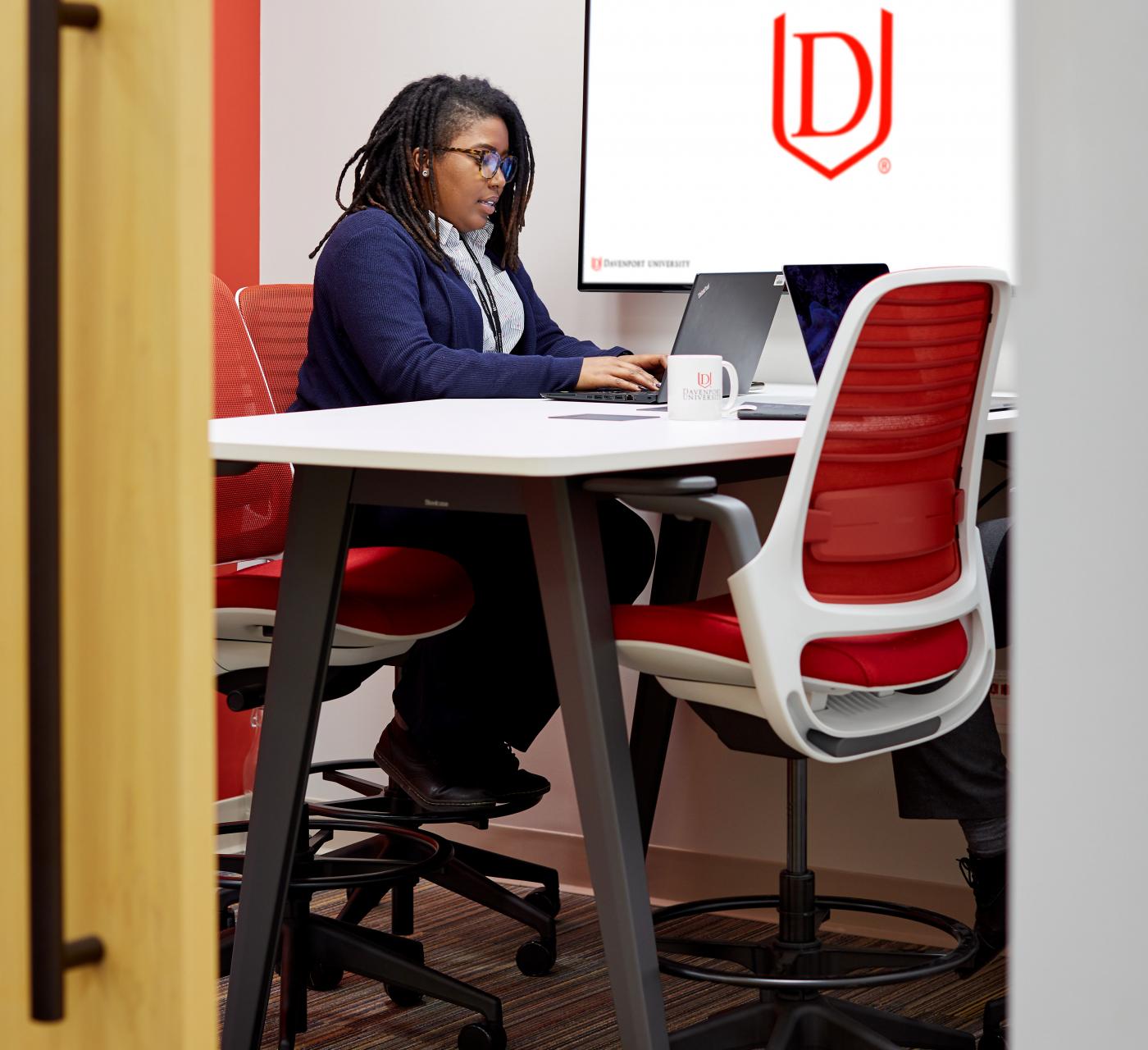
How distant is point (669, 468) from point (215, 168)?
1711 millimetres

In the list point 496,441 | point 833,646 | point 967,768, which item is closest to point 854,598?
point 833,646

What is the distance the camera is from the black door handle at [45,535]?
0.93 meters

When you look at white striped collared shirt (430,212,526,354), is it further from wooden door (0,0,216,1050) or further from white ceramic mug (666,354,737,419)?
wooden door (0,0,216,1050)

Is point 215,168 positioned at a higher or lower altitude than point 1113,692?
higher

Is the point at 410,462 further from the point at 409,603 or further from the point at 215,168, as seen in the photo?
the point at 215,168

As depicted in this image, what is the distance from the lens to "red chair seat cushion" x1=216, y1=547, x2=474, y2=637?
6.89 feet

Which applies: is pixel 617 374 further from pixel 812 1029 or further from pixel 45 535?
pixel 45 535

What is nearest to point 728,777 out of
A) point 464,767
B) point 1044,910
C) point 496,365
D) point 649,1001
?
point 464,767

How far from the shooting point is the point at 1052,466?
52 centimetres

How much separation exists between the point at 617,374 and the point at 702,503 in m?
0.88

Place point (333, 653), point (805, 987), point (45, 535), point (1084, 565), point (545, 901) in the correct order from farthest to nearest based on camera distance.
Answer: point (545, 901)
point (333, 653)
point (805, 987)
point (45, 535)
point (1084, 565)

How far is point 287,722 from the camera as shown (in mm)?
1801

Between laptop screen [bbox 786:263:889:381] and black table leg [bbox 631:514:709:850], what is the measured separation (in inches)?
18.9

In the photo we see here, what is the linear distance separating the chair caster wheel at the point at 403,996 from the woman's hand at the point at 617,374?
3.35ft
